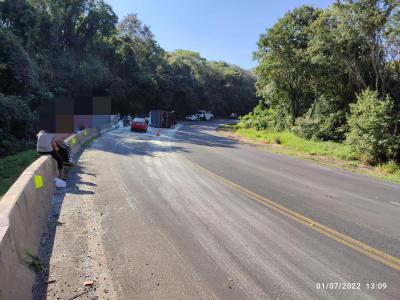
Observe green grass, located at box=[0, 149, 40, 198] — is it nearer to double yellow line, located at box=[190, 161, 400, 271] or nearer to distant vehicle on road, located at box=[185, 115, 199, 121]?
double yellow line, located at box=[190, 161, 400, 271]

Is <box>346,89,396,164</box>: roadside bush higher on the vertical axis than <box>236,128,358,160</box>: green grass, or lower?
higher

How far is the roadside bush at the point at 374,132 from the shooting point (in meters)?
17.8

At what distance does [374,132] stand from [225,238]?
49.1 ft

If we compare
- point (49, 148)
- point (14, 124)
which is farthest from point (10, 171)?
point (14, 124)

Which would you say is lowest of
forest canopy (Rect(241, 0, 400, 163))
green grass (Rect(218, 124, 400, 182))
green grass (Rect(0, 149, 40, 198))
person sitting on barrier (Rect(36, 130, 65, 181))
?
green grass (Rect(0, 149, 40, 198))

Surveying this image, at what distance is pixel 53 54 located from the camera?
42.8 metres

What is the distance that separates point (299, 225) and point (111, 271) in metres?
3.62

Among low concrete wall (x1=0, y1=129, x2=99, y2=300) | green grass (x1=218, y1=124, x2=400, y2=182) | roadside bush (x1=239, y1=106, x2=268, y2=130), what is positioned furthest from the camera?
roadside bush (x1=239, y1=106, x2=268, y2=130)

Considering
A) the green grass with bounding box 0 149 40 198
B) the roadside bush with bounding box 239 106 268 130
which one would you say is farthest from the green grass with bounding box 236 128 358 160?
the green grass with bounding box 0 149 40 198

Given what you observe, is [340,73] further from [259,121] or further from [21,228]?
[21,228]

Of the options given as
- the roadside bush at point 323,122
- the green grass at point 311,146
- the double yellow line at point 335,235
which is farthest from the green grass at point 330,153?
the double yellow line at point 335,235

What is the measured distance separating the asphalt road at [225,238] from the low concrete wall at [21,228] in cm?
35

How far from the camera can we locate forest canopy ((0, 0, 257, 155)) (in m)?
26.8

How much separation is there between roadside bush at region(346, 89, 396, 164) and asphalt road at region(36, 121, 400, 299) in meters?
7.56
